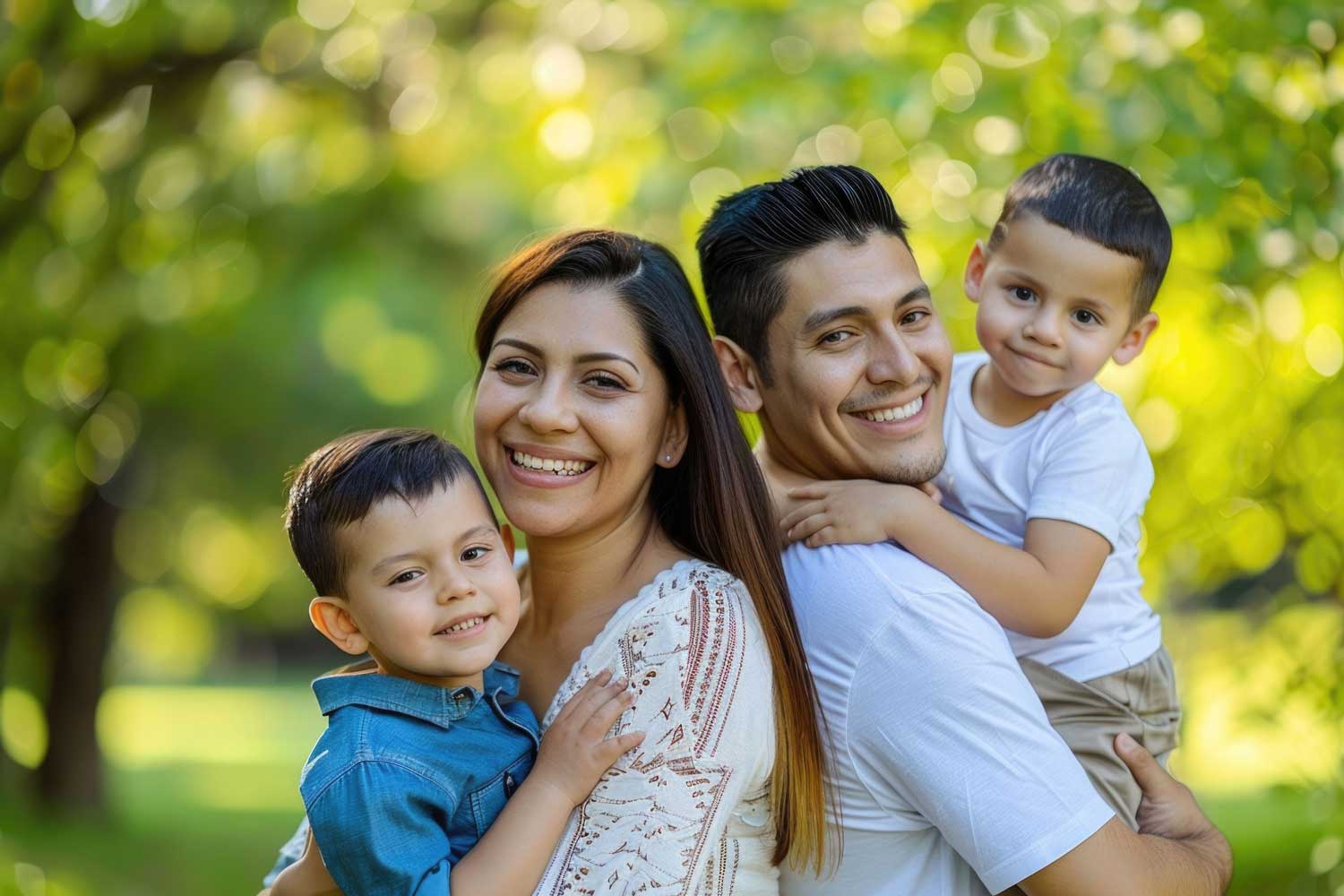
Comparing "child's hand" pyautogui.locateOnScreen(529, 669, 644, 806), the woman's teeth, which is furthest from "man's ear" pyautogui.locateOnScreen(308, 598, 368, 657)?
"child's hand" pyautogui.locateOnScreen(529, 669, 644, 806)

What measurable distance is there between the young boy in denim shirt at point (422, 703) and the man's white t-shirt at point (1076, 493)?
1045mm

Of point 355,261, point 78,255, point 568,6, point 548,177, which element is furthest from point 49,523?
point 568,6

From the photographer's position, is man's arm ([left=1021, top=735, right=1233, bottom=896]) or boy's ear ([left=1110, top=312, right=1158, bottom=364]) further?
boy's ear ([left=1110, top=312, right=1158, bottom=364])

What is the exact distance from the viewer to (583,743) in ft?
→ 8.19

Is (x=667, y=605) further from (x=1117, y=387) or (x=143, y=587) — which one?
(x=143, y=587)

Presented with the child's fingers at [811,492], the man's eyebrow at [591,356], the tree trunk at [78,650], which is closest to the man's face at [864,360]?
the child's fingers at [811,492]

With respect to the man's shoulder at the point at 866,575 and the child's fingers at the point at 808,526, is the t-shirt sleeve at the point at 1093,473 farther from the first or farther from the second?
the child's fingers at the point at 808,526

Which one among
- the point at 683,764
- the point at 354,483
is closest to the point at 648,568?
the point at 683,764

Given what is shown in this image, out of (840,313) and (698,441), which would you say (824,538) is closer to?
(698,441)

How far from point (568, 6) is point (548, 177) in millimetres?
1219

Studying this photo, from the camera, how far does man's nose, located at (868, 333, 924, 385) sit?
288cm

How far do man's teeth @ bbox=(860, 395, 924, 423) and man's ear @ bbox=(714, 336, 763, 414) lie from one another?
28cm

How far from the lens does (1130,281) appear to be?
319 centimetres

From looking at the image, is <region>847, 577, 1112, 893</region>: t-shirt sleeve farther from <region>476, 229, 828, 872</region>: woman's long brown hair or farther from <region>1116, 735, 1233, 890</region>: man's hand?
<region>1116, 735, 1233, 890</region>: man's hand
